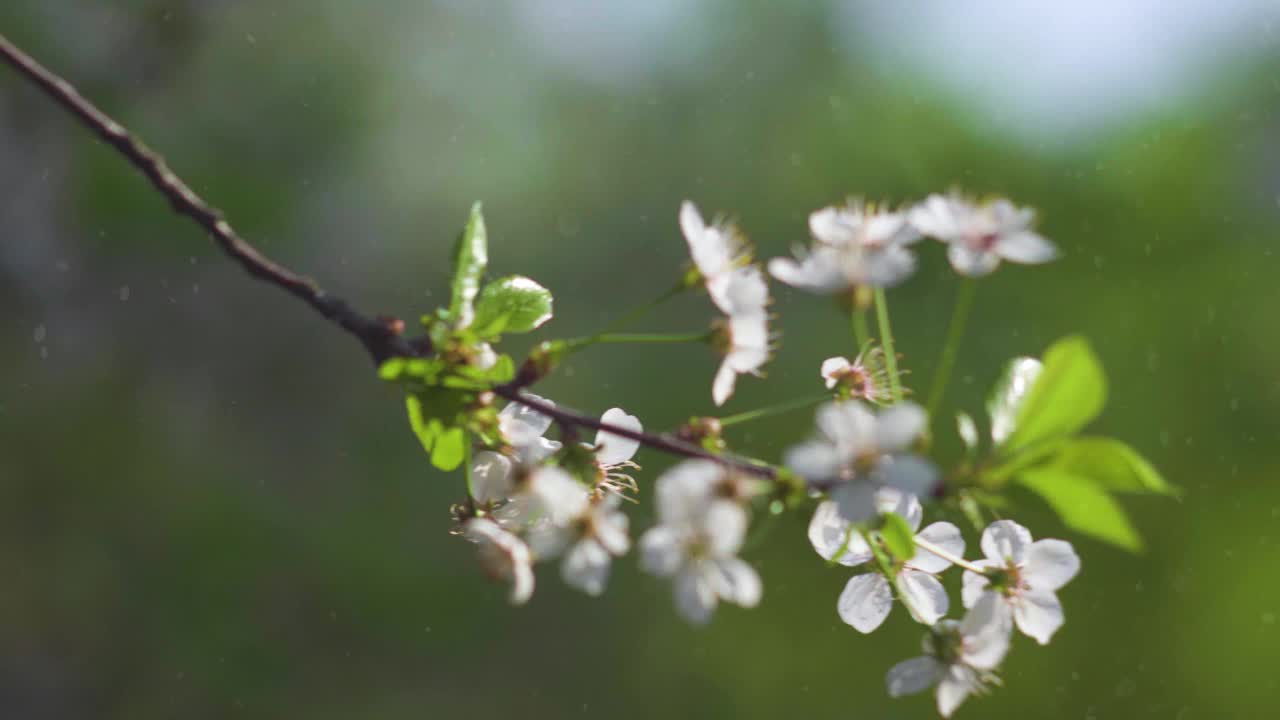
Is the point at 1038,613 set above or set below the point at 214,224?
below

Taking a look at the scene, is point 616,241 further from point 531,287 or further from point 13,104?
point 531,287

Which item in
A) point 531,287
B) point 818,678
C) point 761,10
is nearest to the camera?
point 531,287

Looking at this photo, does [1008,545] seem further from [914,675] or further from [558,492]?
[558,492]

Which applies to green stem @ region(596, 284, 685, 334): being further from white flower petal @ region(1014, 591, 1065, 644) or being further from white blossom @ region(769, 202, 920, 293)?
white flower petal @ region(1014, 591, 1065, 644)

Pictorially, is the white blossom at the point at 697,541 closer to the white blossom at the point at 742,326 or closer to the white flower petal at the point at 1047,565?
the white blossom at the point at 742,326

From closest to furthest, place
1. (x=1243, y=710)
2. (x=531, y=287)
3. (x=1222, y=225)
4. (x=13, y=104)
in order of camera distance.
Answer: (x=531, y=287) → (x=13, y=104) → (x=1243, y=710) → (x=1222, y=225)

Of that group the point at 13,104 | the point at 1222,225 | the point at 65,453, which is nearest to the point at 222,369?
the point at 65,453

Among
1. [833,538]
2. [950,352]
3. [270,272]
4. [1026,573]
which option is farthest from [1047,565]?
A: [270,272]

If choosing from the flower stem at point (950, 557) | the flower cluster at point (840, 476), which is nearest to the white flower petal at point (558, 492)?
the flower cluster at point (840, 476)
